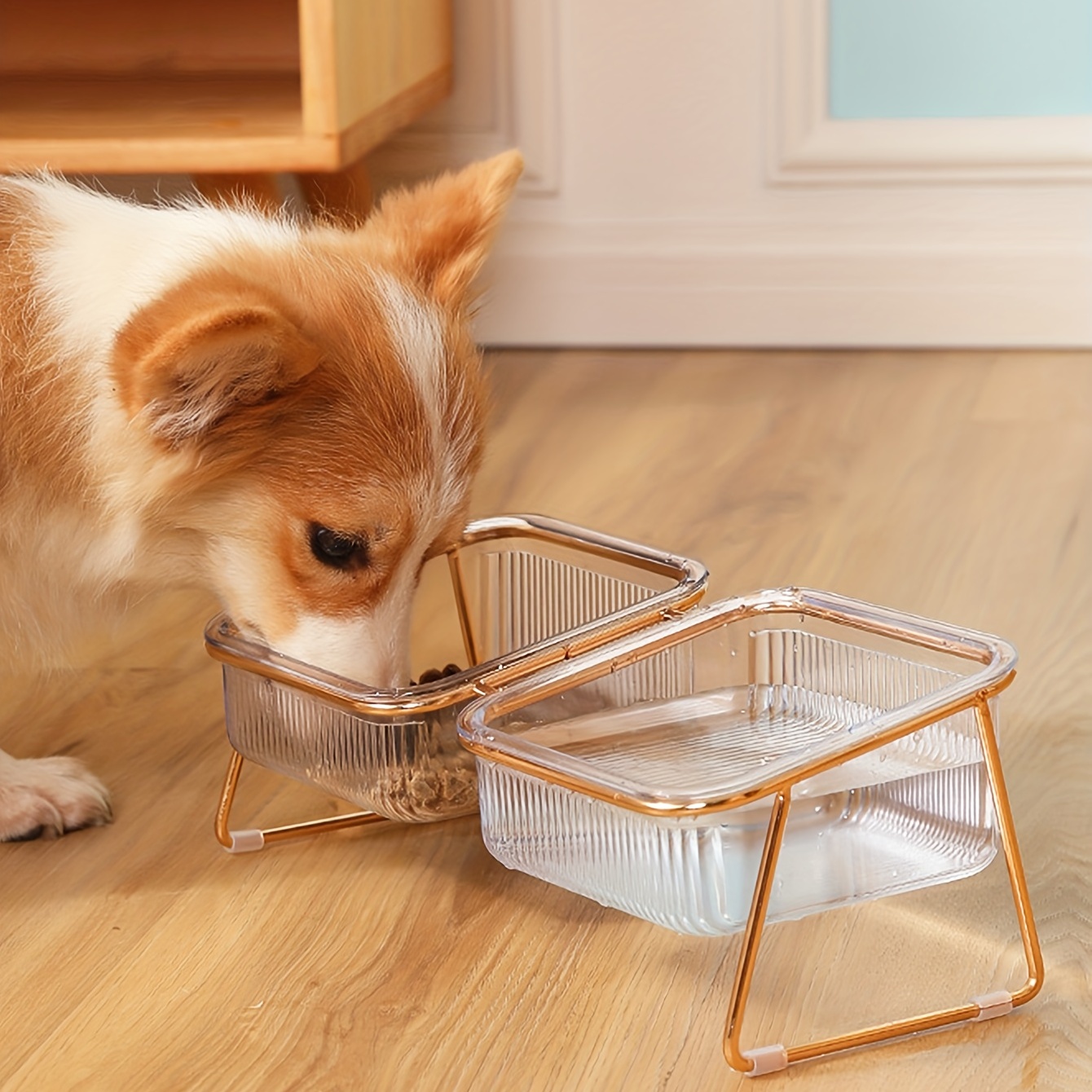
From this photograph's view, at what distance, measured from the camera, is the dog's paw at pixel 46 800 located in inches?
57.5

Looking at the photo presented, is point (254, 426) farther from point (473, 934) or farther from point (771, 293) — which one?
point (771, 293)

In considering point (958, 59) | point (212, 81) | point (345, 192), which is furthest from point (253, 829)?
point (958, 59)

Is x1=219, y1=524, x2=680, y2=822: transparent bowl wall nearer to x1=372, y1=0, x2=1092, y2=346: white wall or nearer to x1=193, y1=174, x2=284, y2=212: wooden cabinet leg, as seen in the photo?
x1=193, y1=174, x2=284, y2=212: wooden cabinet leg

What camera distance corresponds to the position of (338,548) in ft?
4.25

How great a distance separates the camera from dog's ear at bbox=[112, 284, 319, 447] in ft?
3.63

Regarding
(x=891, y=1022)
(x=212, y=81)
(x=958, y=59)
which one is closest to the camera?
(x=891, y=1022)

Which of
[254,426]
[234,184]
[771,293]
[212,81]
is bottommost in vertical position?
[771,293]

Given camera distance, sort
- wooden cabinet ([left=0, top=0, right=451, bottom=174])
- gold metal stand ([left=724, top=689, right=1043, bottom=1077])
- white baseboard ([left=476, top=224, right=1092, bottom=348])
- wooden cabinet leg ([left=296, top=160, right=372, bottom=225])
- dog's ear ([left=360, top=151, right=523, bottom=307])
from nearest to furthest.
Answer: gold metal stand ([left=724, top=689, right=1043, bottom=1077])
dog's ear ([left=360, top=151, right=523, bottom=307])
wooden cabinet ([left=0, top=0, right=451, bottom=174])
wooden cabinet leg ([left=296, top=160, right=372, bottom=225])
white baseboard ([left=476, top=224, right=1092, bottom=348])

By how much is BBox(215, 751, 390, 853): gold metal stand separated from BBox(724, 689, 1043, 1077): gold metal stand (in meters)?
0.42

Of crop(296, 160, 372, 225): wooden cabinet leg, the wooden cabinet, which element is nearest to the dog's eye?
the wooden cabinet

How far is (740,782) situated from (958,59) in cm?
210

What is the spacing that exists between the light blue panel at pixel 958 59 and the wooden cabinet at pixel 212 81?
0.71 metres

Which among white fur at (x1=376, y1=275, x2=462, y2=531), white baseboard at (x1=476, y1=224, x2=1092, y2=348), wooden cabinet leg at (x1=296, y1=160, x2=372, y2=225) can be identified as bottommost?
white baseboard at (x1=476, y1=224, x2=1092, y2=348)

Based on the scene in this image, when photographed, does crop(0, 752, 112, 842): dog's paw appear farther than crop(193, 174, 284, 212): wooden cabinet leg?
No
